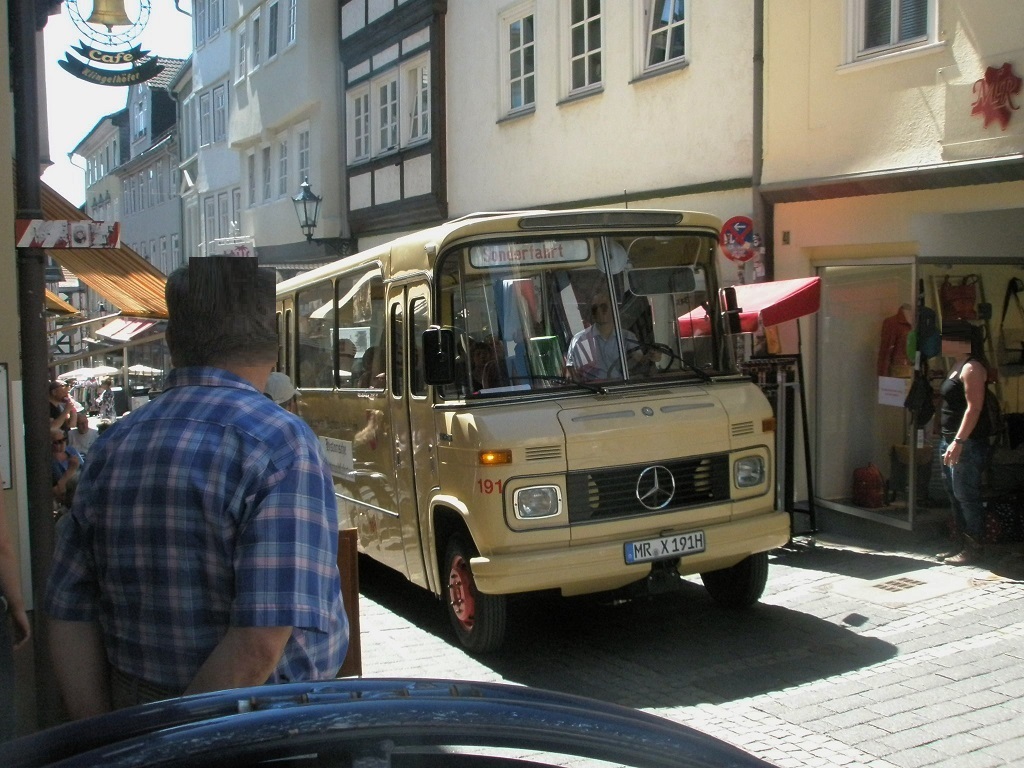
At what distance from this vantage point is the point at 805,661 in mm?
6750

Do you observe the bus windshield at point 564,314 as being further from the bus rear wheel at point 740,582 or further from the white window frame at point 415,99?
the white window frame at point 415,99

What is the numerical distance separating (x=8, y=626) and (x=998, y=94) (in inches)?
328

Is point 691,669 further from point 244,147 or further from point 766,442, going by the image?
point 244,147

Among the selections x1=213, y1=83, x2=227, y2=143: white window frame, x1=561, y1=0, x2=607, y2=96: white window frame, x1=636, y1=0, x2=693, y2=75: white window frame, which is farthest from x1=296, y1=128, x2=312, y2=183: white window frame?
x1=636, y1=0, x2=693, y2=75: white window frame

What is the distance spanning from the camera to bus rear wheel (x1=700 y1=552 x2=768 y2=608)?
7.71 metres

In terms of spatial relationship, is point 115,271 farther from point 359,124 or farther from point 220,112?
point 220,112

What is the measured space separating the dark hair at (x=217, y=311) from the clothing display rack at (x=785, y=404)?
785 centimetres

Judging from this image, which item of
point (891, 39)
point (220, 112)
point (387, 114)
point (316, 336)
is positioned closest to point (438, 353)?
point (316, 336)

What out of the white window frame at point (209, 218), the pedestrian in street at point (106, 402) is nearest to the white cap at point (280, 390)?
the pedestrian in street at point (106, 402)

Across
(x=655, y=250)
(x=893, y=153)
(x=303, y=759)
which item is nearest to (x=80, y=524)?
(x=303, y=759)

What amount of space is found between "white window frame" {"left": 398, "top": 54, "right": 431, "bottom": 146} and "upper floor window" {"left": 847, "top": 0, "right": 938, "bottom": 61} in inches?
407

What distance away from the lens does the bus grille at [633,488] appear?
22.1 feet

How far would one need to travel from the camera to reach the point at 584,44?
15273mm

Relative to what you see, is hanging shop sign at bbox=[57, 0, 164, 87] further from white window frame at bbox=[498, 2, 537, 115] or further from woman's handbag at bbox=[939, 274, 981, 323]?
white window frame at bbox=[498, 2, 537, 115]
